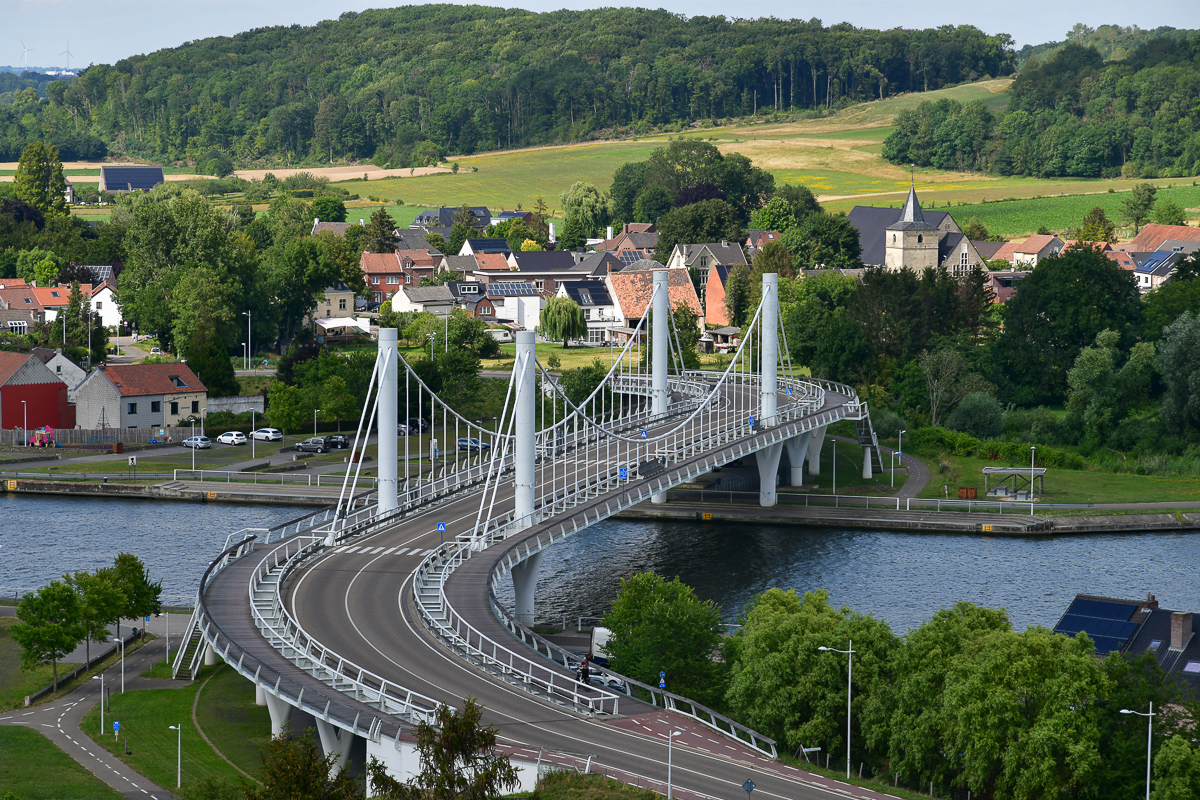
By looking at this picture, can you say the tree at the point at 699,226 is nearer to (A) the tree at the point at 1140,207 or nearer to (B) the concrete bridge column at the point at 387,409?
(A) the tree at the point at 1140,207

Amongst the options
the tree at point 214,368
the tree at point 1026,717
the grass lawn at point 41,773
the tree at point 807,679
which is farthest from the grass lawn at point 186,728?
the tree at point 214,368

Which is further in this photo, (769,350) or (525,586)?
(769,350)

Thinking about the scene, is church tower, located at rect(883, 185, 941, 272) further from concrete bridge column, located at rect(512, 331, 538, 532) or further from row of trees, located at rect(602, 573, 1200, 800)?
row of trees, located at rect(602, 573, 1200, 800)

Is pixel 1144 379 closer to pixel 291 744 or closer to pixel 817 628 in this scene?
pixel 817 628

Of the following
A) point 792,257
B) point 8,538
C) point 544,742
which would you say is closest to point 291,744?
point 544,742

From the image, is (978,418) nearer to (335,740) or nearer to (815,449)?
(815,449)

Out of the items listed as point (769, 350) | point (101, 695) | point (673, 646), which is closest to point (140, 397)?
point (769, 350)

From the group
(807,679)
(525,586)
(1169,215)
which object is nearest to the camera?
(807,679)

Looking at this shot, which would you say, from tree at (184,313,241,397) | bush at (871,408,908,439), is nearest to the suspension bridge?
bush at (871,408,908,439)
